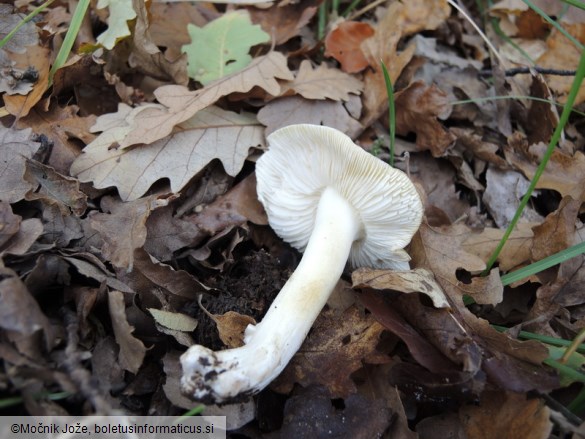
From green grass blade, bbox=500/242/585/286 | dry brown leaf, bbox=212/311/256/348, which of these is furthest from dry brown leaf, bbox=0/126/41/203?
green grass blade, bbox=500/242/585/286

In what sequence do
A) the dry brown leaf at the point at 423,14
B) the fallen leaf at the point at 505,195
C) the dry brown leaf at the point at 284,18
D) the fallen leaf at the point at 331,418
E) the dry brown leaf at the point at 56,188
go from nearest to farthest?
the fallen leaf at the point at 331,418 → the dry brown leaf at the point at 56,188 → the fallen leaf at the point at 505,195 → the dry brown leaf at the point at 284,18 → the dry brown leaf at the point at 423,14

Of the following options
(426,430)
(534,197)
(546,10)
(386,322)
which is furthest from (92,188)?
(546,10)

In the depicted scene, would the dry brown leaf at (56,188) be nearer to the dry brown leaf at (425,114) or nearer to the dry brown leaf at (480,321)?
the dry brown leaf at (480,321)

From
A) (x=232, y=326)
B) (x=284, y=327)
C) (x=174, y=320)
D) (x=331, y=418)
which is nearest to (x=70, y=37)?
(x=174, y=320)

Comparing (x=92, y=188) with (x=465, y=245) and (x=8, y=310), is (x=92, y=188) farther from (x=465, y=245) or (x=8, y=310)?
(x=465, y=245)

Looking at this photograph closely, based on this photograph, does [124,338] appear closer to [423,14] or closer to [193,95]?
[193,95]

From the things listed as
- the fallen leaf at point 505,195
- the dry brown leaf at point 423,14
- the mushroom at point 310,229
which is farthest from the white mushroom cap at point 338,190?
the dry brown leaf at point 423,14

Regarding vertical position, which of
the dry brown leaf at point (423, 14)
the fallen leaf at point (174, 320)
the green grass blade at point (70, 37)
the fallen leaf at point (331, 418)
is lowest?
the fallen leaf at point (331, 418)
